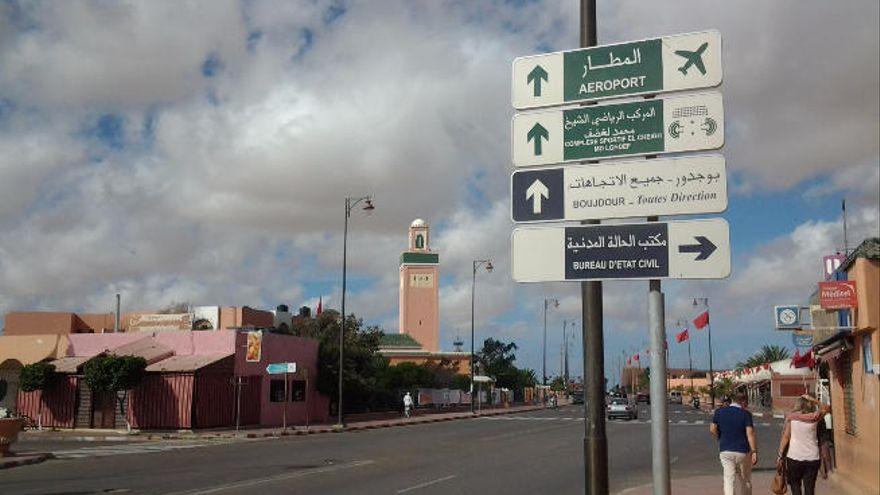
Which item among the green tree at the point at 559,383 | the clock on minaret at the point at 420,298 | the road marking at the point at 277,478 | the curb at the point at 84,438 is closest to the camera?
the road marking at the point at 277,478

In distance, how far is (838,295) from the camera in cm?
1214

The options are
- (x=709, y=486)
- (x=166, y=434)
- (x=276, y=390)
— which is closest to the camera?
(x=709, y=486)

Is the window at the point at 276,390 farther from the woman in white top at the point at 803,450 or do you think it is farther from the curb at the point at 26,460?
the woman in white top at the point at 803,450

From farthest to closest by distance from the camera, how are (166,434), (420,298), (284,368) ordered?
(420,298)
(284,368)
(166,434)

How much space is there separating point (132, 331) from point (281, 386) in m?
9.13

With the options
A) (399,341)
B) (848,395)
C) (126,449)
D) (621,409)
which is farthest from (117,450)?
(399,341)

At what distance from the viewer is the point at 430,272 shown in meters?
108

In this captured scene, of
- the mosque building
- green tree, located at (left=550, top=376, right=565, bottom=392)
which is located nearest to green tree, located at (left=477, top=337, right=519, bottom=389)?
the mosque building

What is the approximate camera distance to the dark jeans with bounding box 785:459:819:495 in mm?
10930

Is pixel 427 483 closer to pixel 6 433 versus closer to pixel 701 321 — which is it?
pixel 6 433

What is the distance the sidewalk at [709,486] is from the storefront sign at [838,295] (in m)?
3.47

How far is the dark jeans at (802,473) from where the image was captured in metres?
10.9

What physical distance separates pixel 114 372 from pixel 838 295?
30.2m

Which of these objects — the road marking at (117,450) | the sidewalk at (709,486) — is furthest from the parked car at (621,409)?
the sidewalk at (709,486)
